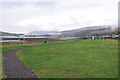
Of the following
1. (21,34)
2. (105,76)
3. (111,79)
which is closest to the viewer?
(111,79)

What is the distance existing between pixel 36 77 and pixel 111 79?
189 inches

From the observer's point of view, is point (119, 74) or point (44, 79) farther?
point (119, 74)

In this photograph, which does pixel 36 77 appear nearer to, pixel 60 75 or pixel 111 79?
pixel 60 75

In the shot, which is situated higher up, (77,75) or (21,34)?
(21,34)

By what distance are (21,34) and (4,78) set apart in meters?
31.8

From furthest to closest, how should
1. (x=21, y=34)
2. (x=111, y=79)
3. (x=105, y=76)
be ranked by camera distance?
(x=21, y=34), (x=105, y=76), (x=111, y=79)

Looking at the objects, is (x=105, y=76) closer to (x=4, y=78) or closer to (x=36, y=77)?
(x=36, y=77)

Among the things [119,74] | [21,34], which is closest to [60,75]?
[119,74]

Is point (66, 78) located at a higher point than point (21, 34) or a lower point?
lower

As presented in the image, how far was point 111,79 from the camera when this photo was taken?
7.58m

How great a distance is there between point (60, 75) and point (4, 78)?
3.74 meters

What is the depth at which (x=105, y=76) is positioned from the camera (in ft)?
26.5

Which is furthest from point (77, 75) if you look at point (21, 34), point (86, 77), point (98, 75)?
point (21, 34)

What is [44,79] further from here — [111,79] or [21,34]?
[21,34]
